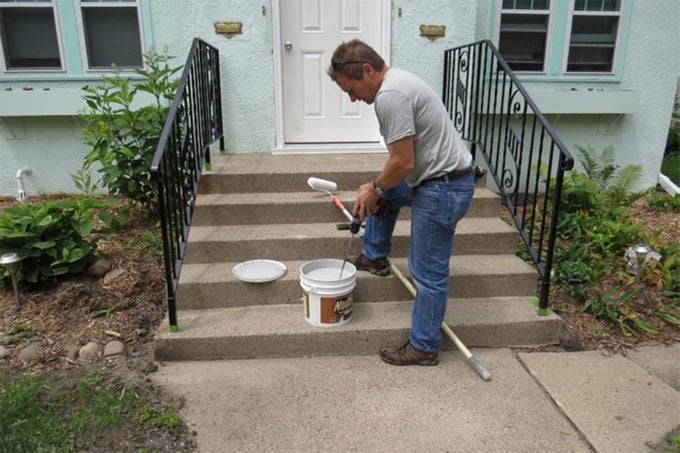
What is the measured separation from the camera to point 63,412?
2.28 meters

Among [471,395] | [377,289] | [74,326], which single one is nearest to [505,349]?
[471,395]

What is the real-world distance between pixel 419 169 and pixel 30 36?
4.43 m

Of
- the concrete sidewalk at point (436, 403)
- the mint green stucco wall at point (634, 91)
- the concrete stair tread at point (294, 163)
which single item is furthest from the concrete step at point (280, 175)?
the mint green stucco wall at point (634, 91)

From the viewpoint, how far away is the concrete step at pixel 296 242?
3.22 metres

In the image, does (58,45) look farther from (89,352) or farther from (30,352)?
(89,352)

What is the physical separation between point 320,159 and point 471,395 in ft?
7.83

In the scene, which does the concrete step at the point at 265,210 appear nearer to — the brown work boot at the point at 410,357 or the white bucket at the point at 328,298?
the white bucket at the point at 328,298

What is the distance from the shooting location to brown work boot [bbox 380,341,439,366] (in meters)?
2.62

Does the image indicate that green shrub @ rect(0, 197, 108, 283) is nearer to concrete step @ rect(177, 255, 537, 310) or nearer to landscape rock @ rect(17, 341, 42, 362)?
landscape rock @ rect(17, 341, 42, 362)

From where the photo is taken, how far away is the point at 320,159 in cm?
419

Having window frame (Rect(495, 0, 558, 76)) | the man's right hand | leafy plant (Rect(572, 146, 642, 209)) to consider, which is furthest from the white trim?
the man's right hand

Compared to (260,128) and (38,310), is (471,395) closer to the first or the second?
(38,310)

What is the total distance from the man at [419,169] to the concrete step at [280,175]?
1.20 metres

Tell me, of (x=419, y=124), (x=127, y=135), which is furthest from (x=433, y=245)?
(x=127, y=135)
